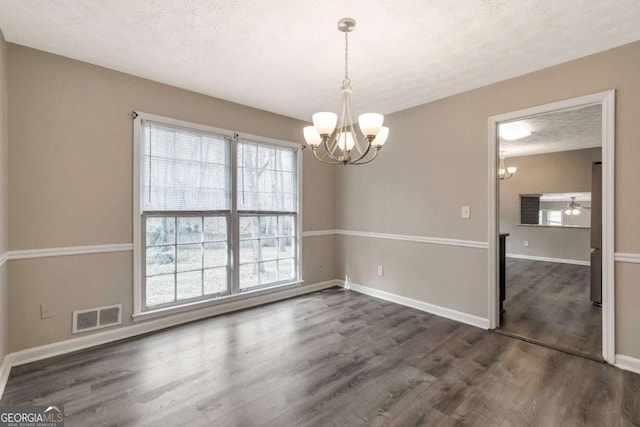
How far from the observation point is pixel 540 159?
6.89 m

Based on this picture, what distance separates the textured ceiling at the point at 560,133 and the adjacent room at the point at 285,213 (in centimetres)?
15

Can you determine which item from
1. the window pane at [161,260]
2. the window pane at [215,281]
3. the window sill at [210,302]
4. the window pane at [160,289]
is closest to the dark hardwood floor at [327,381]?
the window sill at [210,302]

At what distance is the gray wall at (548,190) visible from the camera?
6395 mm

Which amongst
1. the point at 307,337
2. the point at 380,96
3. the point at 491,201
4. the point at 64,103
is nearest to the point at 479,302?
the point at 491,201

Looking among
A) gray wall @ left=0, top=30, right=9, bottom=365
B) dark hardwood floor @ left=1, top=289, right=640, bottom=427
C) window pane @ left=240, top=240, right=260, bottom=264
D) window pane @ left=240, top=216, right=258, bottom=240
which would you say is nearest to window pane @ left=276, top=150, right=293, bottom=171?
window pane @ left=240, top=216, right=258, bottom=240

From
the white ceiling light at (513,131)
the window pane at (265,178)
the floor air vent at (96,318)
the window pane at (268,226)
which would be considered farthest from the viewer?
the white ceiling light at (513,131)

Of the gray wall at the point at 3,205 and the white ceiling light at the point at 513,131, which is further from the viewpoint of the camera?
the white ceiling light at the point at 513,131

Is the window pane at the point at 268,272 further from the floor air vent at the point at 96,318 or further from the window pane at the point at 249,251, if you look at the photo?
the floor air vent at the point at 96,318

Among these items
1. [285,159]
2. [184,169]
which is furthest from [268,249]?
[184,169]

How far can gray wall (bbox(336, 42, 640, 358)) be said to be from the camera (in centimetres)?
238

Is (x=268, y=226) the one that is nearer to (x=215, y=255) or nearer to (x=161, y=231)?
(x=215, y=255)

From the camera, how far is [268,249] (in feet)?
13.2

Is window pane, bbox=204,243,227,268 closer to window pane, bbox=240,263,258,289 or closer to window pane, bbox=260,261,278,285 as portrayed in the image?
window pane, bbox=240,263,258,289

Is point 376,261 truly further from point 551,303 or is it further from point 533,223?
point 533,223
